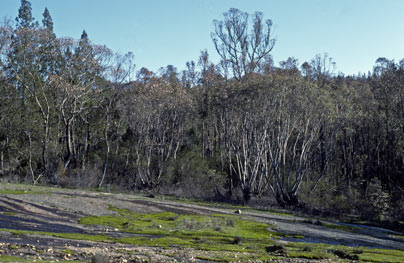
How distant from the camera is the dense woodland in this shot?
50.7 metres

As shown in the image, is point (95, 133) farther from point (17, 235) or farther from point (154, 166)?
point (17, 235)

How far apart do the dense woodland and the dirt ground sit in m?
13.1

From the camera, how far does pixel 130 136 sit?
70312 mm

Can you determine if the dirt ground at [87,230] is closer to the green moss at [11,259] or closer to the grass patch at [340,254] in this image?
the green moss at [11,259]

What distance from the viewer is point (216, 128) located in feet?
201

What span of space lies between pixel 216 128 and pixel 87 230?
39047 millimetres

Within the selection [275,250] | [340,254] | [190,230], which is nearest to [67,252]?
[275,250]

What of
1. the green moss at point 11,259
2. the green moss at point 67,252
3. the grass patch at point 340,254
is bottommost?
the grass patch at point 340,254

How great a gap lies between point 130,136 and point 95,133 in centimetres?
526

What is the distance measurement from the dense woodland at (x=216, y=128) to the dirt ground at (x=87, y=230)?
43.0 ft

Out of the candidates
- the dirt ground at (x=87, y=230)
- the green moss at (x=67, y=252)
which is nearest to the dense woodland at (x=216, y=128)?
the dirt ground at (x=87, y=230)

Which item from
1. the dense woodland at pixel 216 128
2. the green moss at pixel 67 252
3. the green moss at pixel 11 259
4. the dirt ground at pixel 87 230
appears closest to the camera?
the green moss at pixel 11 259

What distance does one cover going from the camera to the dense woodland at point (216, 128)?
50688 mm

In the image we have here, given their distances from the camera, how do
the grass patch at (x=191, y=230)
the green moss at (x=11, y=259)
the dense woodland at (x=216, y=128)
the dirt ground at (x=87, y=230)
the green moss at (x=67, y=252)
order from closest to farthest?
the green moss at (x=11, y=259) → the green moss at (x=67, y=252) → the dirt ground at (x=87, y=230) → the grass patch at (x=191, y=230) → the dense woodland at (x=216, y=128)
